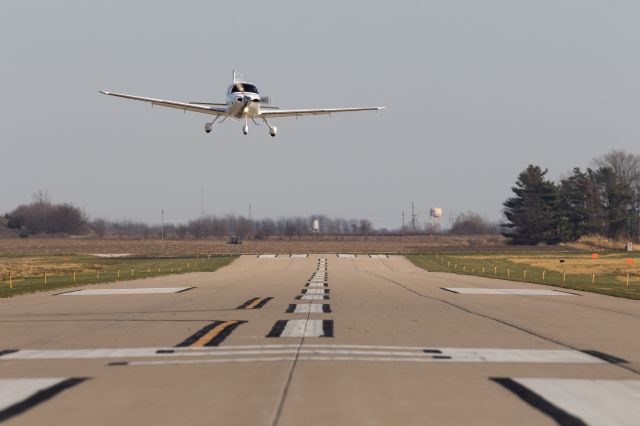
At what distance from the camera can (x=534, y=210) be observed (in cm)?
13512

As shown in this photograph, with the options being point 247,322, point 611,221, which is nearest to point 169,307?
point 247,322

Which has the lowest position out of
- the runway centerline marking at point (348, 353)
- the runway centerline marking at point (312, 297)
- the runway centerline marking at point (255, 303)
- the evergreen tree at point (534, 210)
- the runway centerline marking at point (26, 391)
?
the runway centerline marking at point (312, 297)

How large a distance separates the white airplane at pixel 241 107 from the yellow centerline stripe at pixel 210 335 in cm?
2182

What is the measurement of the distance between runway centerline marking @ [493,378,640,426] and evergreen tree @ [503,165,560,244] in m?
130

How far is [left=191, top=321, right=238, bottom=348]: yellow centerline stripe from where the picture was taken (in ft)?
45.9

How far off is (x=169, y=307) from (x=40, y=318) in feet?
14.7

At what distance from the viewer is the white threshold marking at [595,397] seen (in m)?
8.08

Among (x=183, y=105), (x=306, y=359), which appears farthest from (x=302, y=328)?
(x=183, y=105)

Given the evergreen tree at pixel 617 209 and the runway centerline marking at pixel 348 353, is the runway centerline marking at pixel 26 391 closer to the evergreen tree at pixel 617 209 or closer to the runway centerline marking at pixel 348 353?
the runway centerline marking at pixel 348 353

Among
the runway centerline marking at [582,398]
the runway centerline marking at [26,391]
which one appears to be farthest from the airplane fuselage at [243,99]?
the runway centerline marking at [582,398]

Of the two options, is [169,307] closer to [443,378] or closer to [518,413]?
[443,378]

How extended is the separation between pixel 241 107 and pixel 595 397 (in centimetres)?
3185

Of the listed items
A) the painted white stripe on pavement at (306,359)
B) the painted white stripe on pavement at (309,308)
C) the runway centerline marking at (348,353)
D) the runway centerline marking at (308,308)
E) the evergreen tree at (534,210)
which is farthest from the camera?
the evergreen tree at (534,210)

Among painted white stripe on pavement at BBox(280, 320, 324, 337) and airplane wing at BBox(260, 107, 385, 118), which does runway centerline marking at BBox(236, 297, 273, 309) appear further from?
airplane wing at BBox(260, 107, 385, 118)
